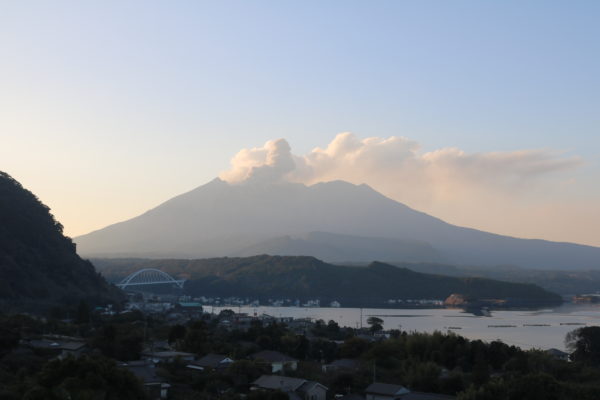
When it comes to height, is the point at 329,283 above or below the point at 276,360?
above

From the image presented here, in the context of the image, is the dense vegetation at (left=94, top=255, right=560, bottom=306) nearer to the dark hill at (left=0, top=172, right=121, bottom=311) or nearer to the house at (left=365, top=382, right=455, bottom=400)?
the dark hill at (left=0, top=172, right=121, bottom=311)

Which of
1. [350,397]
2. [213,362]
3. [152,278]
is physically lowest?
[350,397]

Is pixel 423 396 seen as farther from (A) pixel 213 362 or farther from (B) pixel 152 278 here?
(B) pixel 152 278

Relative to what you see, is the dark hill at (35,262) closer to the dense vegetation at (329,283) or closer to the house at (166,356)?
the house at (166,356)

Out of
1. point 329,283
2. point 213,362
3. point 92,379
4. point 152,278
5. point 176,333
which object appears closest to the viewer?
point 92,379

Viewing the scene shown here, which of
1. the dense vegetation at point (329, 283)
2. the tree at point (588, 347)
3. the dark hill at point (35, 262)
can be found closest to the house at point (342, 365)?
the tree at point (588, 347)

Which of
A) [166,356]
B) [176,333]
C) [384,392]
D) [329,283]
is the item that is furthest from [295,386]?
[329,283]

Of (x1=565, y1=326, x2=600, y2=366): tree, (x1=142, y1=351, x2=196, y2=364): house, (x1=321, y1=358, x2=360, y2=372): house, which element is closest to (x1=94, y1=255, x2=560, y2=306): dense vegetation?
(x1=565, y1=326, x2=600, y2=366): tree
